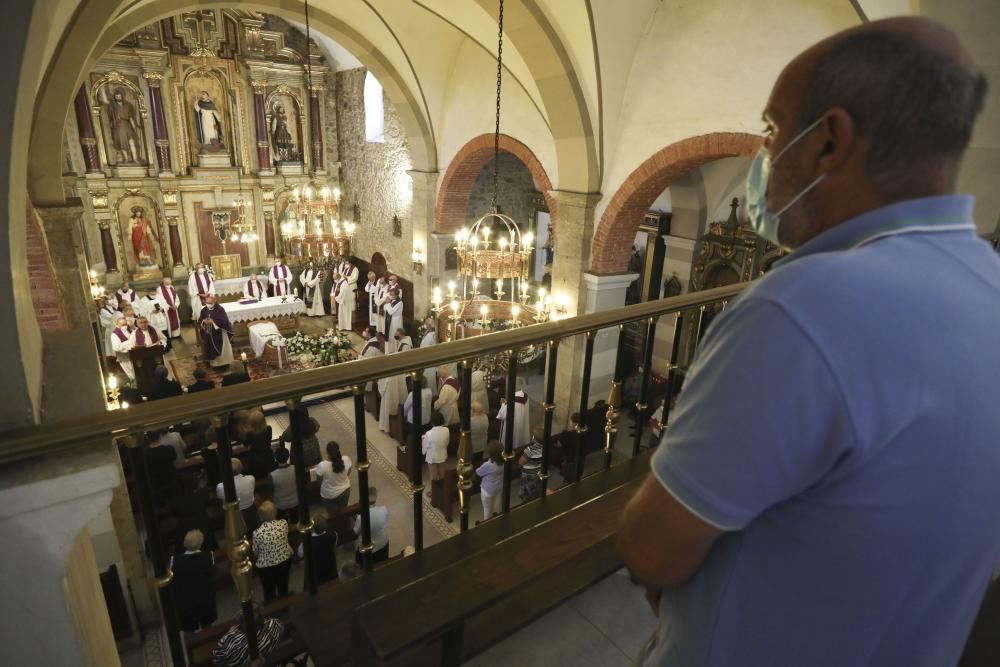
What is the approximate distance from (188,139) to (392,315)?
807cm

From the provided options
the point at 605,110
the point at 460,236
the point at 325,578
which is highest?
the point at 605,110

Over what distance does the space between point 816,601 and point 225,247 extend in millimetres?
17924

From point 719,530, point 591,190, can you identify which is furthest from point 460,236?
point 719,530

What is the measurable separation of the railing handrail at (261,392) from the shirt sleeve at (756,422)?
1.14m

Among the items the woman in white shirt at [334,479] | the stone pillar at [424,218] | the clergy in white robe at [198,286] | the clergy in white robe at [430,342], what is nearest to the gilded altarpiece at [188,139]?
the clergy in white robe at [198,286]

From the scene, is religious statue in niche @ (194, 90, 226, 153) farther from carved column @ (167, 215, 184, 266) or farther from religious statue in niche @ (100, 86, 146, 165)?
carved column @ (167, 215, 184, 266)

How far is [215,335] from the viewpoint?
1194 cm

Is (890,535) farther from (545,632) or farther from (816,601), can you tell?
(545,632)

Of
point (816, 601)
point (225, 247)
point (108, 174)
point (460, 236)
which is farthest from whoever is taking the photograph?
point (225, 247)

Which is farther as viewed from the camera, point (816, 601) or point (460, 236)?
point (460, 236)

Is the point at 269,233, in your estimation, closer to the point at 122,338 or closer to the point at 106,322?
the point at 106,322

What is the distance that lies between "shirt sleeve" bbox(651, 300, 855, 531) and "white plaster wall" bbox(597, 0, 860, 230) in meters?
Answer: 6.01

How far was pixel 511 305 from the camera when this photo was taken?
24.3 feet

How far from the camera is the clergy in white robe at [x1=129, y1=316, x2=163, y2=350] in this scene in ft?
39.2
